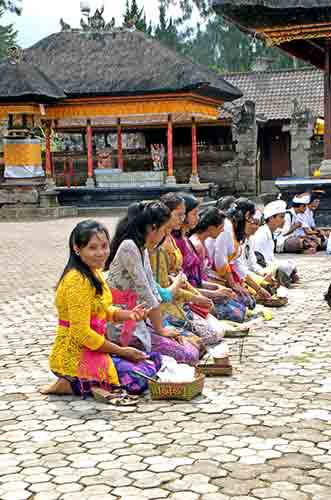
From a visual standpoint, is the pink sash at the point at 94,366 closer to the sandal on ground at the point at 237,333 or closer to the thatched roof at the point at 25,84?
the sandal on ground at the point at 237,333

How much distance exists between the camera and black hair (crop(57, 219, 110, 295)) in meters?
4.93

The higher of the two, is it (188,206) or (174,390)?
(188,206)

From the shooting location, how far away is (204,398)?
4.99m

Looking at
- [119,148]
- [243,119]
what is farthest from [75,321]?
[243,119]

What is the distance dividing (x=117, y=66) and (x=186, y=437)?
70.4ft

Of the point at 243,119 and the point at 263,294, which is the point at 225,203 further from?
the point at 243,119

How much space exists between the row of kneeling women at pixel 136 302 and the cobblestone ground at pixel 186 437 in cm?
22

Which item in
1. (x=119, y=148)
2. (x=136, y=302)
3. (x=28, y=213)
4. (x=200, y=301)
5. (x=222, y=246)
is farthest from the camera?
(x=119, y=148)

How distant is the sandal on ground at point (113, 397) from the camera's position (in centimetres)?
485

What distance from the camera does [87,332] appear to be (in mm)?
4887

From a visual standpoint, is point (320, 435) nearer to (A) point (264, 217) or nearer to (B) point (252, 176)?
(A) point (264, 217)

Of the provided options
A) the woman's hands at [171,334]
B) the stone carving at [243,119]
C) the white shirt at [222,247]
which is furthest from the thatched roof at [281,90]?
the woman's hands at [171,334]

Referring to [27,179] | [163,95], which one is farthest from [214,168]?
[27,179]

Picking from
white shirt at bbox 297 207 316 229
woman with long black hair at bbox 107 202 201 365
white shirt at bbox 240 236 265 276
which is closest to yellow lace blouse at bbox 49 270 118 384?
woman with long black hair at bbox 107 202 201 365
